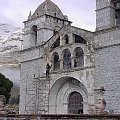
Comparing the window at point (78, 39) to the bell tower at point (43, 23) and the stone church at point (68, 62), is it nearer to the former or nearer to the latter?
the stone church at point (68, 62)

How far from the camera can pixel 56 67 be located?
78.5 feet

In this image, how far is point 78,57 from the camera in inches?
868

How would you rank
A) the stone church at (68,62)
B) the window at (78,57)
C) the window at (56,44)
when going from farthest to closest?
the window at (56,44)
the window at (78,57)
the stone church at (68,62)

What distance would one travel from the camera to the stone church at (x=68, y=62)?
19281mm

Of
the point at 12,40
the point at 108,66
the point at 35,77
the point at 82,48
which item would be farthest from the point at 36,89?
the point at 12,40

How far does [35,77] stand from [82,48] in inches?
195

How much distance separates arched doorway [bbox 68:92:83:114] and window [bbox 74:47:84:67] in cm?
205

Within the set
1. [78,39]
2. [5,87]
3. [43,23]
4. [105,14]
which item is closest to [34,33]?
[43,23]

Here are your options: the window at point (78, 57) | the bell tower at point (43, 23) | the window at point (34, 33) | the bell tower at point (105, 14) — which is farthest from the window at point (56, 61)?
the bell tower at point (105, 14)

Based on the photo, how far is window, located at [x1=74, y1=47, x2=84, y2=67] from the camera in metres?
21.7

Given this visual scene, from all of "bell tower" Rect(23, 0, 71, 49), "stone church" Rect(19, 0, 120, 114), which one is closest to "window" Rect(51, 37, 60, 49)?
"stone church" Rect(19, 0, 120, 114)

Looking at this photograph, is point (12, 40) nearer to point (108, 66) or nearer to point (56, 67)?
point (56, 67)

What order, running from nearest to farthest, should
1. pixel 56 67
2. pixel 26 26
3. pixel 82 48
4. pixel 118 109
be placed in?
pixel 118 109
pixel 82 48
pixel 56 67
pixel 26 26

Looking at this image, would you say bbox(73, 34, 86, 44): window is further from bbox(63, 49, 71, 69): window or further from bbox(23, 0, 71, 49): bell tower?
bbox(23, 0, 71, 49): bell tower
